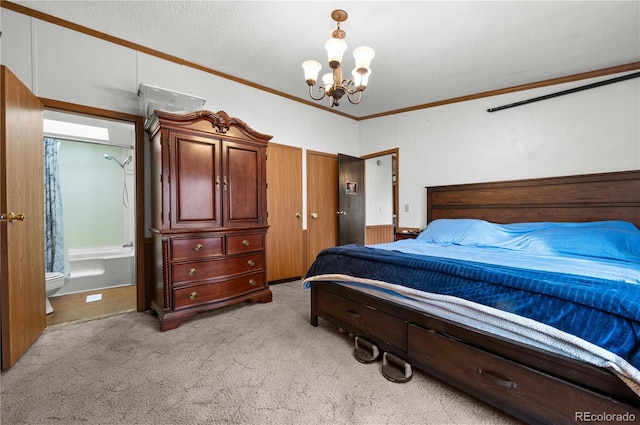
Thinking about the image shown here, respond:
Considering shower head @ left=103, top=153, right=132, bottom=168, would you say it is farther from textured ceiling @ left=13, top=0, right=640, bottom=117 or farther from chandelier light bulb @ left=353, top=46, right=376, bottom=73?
chandelier light bulb @ left=353, top=46, right=376, bottom=73

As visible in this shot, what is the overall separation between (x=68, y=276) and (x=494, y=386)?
4913 mm

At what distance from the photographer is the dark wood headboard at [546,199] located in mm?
2594

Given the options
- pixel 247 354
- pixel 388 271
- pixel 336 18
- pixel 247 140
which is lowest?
pixel 247 354

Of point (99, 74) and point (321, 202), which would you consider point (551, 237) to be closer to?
point (321, 202)

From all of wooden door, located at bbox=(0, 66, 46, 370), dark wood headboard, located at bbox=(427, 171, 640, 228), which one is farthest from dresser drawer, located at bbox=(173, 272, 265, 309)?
dark wood headboard, located at bbox=(427, 171, 640, 228)

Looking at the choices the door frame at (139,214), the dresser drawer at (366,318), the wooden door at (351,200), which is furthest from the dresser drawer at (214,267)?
the wooden door at (351,200)

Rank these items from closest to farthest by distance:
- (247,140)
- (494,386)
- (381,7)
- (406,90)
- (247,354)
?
(494,386)
(247,354)
(381,7)
(247,140)
(406,90)

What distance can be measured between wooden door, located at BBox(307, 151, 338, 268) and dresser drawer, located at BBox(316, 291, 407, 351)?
2006 millimetres

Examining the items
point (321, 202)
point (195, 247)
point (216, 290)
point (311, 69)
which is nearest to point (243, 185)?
point (195, 247)

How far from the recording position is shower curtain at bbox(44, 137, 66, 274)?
347 cm

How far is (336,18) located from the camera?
86.2 inches

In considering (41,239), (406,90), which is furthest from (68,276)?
(406,90)

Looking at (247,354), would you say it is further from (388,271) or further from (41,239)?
(41,239)

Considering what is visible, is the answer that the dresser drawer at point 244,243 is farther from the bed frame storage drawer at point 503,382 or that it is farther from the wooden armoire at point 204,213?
the bed frame storage drawer at point 503,382
